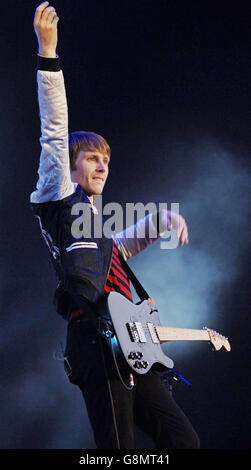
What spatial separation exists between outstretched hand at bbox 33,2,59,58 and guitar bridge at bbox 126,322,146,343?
3.33 ft

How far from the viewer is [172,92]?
3.85 m

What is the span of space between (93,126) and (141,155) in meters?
0.50

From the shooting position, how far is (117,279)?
67.1 inches

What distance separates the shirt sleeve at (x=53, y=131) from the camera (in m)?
1.49

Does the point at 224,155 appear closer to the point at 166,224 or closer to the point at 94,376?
the point at 166,224

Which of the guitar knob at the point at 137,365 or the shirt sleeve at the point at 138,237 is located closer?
the guitar knob at the point at 137,365

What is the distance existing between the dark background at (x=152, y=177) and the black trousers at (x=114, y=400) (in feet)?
6.53

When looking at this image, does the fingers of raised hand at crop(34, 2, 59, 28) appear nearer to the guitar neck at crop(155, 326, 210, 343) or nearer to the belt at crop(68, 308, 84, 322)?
the belt at crop(68, 308, 84, 322)

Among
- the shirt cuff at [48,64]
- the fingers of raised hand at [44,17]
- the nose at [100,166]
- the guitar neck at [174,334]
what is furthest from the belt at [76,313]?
the fingers of raised hand at [44,17]

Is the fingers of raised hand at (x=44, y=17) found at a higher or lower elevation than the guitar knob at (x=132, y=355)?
higher

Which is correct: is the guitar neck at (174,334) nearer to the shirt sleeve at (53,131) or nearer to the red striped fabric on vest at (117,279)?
the red striped fabric on vest at (117,279)

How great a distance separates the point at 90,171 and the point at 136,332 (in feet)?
2.72

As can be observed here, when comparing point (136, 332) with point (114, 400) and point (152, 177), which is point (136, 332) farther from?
point (152, 177)

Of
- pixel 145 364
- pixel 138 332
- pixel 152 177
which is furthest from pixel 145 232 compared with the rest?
pixel 152 177
